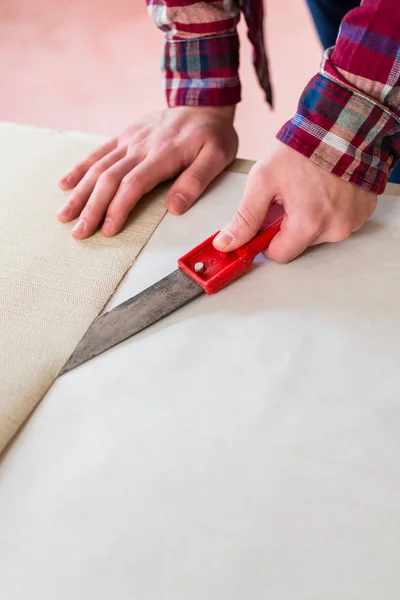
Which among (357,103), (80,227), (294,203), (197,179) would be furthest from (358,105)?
(80,227)

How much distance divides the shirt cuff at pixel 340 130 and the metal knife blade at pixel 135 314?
20cm

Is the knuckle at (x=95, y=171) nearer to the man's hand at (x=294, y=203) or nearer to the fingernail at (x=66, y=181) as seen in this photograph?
the fingernail at (x=66, y=181)

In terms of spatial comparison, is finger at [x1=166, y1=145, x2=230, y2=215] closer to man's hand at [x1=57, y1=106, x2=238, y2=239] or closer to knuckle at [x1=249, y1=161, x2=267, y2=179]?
man's hand at [x1=57, y1=106, x2=238, y2=239]

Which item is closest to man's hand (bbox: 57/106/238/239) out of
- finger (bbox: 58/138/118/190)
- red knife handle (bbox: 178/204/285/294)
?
finger (bbox: 58/138/118/190)

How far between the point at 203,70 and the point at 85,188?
26 cm

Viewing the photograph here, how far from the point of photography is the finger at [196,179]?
72 centimetres

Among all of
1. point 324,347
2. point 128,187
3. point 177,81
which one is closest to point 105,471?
point 324,347

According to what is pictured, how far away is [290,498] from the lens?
442mm

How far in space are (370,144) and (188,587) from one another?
1.53ft

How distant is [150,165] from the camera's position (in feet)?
2.43

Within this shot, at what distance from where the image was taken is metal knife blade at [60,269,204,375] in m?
0.57

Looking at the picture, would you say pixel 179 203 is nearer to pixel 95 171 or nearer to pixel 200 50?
pixel 95 171

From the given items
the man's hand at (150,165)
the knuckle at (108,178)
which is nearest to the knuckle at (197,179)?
the man's hand at (150,165)

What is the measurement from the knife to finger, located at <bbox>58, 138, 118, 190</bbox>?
249mm
